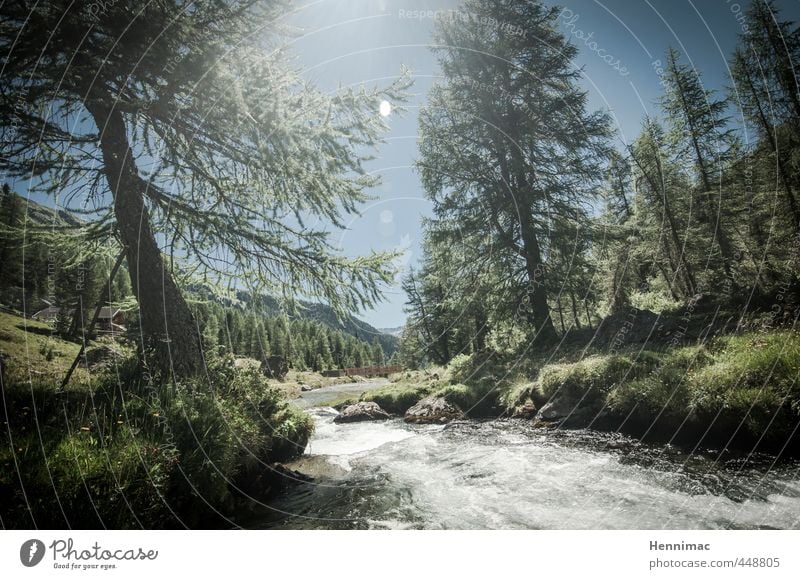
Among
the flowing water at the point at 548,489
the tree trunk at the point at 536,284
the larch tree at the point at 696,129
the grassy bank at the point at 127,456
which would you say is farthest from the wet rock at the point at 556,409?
the larch tree at the point at 696,129

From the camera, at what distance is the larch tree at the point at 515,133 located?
40.1ft

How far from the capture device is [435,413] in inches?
440

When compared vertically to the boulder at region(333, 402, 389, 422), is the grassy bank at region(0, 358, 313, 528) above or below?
above

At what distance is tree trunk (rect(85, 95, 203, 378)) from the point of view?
222 inches

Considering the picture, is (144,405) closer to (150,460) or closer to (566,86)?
(150,460)

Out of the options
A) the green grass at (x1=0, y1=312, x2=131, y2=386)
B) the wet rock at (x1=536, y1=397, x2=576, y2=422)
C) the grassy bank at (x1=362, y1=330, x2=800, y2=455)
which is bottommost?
the wet rock at (x1=536, y1=397, x2=576, y2=422)

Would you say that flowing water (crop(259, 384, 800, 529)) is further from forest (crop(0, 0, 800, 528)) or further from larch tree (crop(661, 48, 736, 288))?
larch tree (crop(661, 48, 736, 288))

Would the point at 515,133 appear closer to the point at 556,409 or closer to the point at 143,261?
the point at 556,409

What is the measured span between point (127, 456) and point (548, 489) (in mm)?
5162

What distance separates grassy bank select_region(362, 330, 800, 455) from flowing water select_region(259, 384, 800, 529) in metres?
0.50

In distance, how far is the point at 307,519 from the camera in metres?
4.41

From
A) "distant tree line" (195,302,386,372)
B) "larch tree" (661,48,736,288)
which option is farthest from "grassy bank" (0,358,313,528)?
"distant tree line" (195,302,386,372)

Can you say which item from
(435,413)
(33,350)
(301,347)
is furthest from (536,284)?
(301,347)
